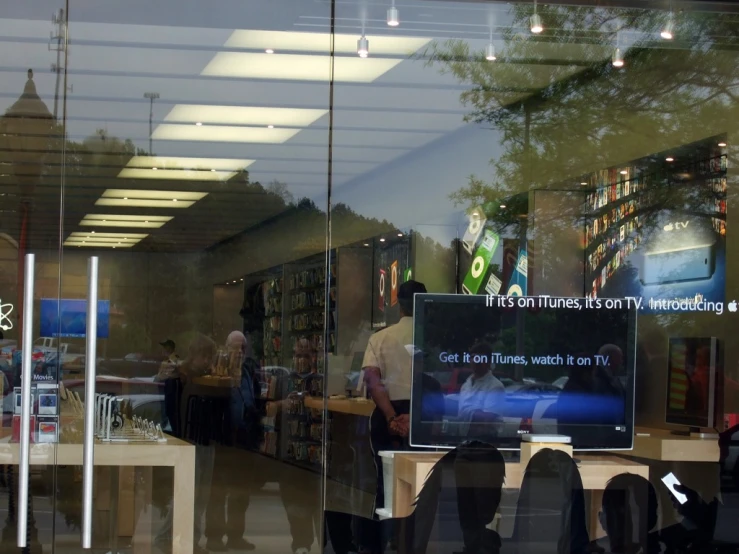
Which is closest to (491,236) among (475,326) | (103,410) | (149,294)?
(475,326)

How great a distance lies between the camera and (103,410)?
5.59 metres

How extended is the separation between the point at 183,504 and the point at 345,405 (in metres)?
0.99

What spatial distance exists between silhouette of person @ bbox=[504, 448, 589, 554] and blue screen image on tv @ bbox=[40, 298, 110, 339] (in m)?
2.33

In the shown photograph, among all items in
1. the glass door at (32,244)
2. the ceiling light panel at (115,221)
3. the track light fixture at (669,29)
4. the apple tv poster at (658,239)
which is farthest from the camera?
the track light fixture at (669,29)

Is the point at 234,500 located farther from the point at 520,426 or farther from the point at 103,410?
the point at 520,426

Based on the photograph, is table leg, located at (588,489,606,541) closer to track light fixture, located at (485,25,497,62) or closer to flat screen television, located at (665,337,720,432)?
flat screen television, located at (665,337,720,432)

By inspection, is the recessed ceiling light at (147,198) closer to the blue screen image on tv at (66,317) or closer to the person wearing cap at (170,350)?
the blue screen image on tv at (66,317)

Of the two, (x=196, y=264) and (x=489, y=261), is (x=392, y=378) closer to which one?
(x=489, y=261)

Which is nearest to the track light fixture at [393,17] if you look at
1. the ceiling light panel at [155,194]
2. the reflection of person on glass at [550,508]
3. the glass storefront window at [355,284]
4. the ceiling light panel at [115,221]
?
the glass storefront window at [355,284]

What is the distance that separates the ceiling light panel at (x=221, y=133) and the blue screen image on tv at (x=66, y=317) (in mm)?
929

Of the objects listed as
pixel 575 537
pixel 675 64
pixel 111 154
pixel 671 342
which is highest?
pixel 675 64

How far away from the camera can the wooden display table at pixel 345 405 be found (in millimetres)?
5742

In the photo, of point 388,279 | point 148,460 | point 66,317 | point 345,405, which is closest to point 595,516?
point 345,405

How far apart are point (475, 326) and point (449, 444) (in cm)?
63
